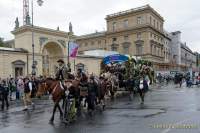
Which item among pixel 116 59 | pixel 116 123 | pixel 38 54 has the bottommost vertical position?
pixel 116 123

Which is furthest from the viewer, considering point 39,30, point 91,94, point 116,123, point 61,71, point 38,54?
point 39,30

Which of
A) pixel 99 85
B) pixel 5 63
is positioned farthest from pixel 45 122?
pixel 5 63

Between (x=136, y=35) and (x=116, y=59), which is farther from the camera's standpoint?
(x=136, y=35)

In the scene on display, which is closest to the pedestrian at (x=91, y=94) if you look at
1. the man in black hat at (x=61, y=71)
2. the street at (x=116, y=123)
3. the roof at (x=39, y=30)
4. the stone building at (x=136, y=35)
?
the street at (x=116, y=123)

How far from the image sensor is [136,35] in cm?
7875

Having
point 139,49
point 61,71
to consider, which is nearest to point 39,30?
point 61,71

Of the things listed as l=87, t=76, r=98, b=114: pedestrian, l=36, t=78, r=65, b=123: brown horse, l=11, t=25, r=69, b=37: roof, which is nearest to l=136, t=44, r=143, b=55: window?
l=11, t=25, r=69, b=37: roof

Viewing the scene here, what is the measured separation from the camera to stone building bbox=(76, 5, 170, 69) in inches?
3049

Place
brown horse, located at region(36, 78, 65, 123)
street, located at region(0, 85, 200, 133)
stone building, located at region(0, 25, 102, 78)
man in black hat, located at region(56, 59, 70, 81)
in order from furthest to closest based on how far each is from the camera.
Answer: stone building, located at region(0, 25, 102, 78)
man in black hat, located at region(56, 59, 70, 81)
brown horse, located at region(36, 78, 65, 123)
street, located at region(0, 85, 200, 133)

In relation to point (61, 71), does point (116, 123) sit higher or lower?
lower

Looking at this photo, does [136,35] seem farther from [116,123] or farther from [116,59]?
[116,123]

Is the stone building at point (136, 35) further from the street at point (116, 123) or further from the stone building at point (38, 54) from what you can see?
the street at point (116, 123)

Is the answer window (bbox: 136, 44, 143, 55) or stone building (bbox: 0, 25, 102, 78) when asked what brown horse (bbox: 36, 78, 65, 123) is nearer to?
stone building (bbox: 0, 25, 102, 78)

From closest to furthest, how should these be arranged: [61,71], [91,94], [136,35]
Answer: [61,71], [91,94], [136,35]
